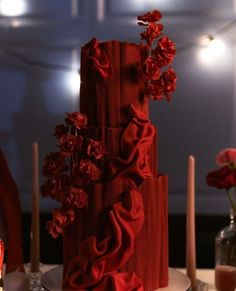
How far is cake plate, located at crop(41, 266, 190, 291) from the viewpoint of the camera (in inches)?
27.6

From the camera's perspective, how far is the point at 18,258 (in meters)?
0.96

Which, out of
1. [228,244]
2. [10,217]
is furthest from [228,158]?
[10,217]

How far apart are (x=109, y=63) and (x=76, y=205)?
20 cm

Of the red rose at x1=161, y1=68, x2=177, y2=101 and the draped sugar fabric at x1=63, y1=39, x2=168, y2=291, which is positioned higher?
the red rose at x1=161, y1=68, x2=177, y2=101

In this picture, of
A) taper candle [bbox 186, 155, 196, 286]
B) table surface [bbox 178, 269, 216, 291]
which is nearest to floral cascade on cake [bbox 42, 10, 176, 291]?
taper candle [bbox 186, 155, 196, 286]

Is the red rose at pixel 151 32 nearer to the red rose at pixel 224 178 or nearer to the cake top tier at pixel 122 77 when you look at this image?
the cake top tier at pixel 122 77

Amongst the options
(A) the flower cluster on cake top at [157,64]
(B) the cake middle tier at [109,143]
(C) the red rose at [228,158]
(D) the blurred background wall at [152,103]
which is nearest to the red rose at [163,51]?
(A) the flower cluster on cake top at [157,64]

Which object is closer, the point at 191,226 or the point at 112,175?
the point at 112,175

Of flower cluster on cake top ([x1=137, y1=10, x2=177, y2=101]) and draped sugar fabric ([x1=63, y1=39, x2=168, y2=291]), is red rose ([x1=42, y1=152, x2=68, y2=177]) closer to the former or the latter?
draped sugar fabric ([x1=63, y1=39, x2=168, y2=291])

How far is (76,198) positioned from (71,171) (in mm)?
43

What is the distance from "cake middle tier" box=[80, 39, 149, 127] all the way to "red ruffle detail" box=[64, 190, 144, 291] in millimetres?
114

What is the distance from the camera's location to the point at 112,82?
68cm

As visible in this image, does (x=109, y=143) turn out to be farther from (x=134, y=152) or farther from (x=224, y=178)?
(x=224, y=178)

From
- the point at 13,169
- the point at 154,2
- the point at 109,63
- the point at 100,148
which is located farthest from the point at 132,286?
the point at 154,2
